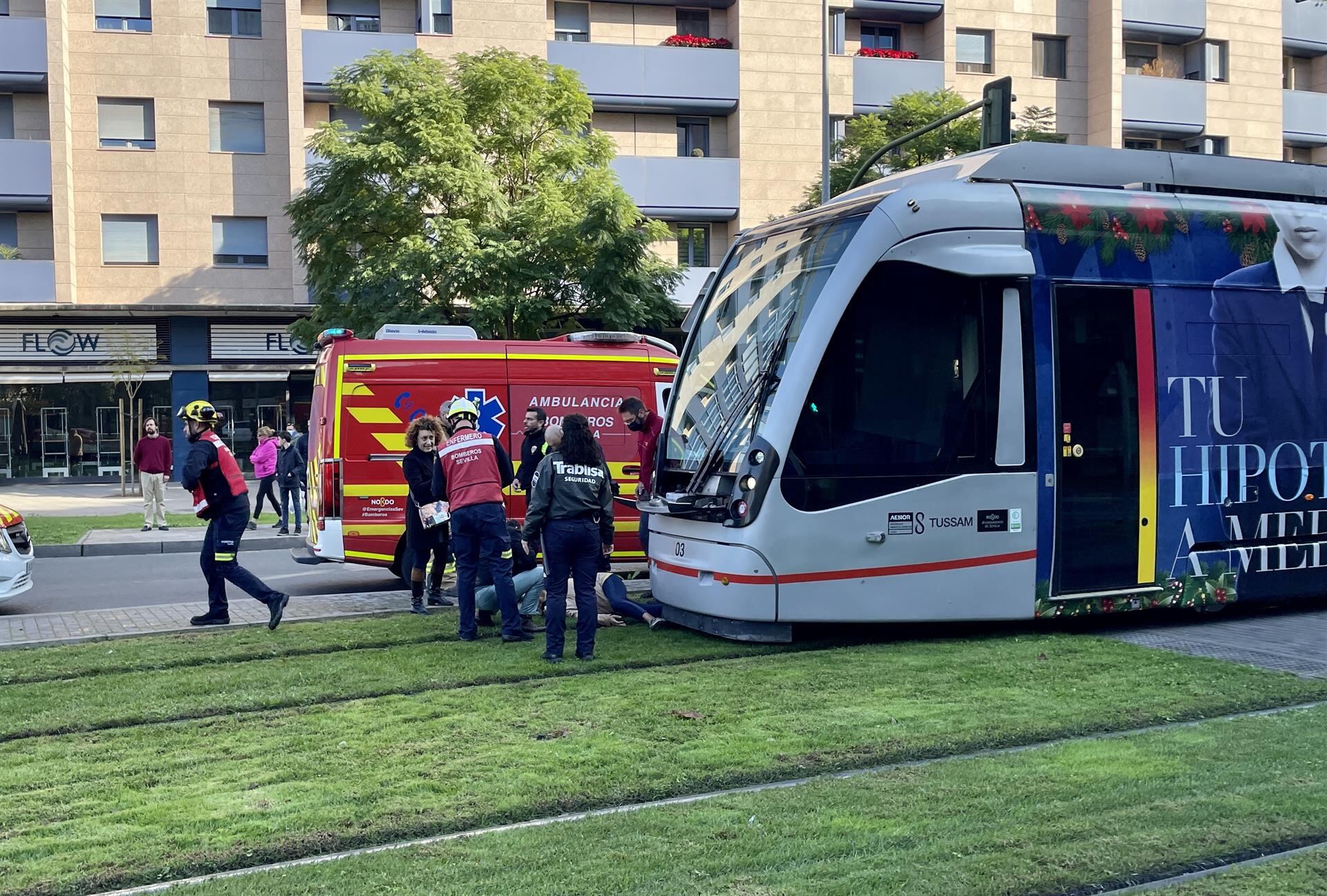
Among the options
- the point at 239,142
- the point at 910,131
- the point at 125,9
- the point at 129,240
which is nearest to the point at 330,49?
the point at 239,142

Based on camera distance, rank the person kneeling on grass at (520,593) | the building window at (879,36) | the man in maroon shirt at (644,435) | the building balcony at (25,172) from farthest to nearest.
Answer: the building window at (879,36) → the building balcony at (25,172) → the man in maroon shirt at (644,435) → the person kneeling on grass at (520,593)

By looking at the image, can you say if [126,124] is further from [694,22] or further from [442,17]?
[694,22]

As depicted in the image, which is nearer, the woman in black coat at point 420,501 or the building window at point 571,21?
the woman in black coat at point 420,501

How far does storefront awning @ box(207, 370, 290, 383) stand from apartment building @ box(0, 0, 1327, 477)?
0.09m

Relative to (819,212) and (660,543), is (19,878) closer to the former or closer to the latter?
(660,543)

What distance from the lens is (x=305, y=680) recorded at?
7824mm

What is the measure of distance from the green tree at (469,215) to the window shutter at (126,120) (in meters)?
10.7

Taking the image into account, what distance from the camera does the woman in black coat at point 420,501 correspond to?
1048 centimetres

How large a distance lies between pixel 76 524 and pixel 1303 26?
1655 inches

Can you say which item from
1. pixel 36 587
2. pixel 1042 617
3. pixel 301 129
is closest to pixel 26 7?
pixel 301 129

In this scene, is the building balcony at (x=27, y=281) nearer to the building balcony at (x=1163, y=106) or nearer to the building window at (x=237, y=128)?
the building window at (x=237, y=128)

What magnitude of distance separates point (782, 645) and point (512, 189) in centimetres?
1942

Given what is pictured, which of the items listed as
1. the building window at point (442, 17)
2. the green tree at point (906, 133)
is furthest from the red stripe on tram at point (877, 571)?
the building window at point (442, 17)

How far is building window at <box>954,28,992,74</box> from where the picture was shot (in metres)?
38.4
